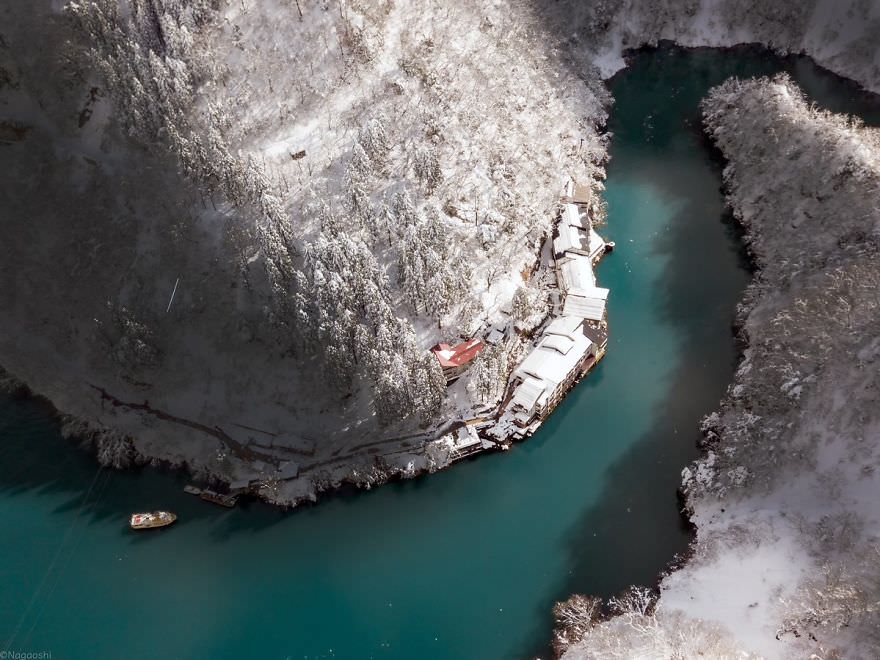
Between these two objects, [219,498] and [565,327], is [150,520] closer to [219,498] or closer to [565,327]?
[219,498]

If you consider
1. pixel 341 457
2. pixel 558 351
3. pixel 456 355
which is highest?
pixel 558 351

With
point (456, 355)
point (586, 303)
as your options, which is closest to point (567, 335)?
point (586, 303)

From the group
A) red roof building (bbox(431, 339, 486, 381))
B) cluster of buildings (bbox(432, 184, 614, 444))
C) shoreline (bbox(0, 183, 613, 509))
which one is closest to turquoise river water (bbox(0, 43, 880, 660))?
shoreline (bbox(0, 183, 613, 509))

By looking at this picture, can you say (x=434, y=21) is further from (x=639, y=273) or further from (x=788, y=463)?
(x=788, y=463)

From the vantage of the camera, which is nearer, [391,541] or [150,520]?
[391,541]

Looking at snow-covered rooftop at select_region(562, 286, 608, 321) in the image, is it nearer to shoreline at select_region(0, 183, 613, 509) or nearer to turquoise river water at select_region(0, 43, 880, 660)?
turquoise river water at select_region(0, 43, 880, 660)

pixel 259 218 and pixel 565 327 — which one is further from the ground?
pixel 259 218
